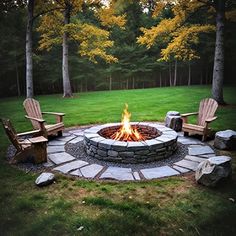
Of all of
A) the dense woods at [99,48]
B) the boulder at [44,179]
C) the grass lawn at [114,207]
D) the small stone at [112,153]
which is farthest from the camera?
the dense woods at [99,48]

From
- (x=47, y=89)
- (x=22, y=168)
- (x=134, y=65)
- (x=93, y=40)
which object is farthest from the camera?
(x=134, y=65)

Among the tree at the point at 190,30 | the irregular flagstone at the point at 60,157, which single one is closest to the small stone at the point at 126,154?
the irregular flagstone at the point at 60,157

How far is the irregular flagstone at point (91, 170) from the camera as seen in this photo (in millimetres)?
4612

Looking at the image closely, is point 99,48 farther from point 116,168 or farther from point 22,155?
point 116,168

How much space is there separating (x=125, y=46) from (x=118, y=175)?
2017cm

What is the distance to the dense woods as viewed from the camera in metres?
Answer: 14.0

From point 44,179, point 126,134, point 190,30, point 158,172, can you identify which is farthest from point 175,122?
point 190,30

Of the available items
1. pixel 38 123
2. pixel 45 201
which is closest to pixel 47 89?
pixel 38 123

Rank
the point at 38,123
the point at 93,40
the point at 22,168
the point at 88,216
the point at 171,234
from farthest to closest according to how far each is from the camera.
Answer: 1. the point at 93,40
2. the point at 38,123
3. the point at 22,168
4. the point at 88,216
5. the point at 171,234

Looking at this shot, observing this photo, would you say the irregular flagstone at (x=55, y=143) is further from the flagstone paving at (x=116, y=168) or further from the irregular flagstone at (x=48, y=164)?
the irregular flagstone at (x=48, y=164)

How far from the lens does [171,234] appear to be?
303 cm

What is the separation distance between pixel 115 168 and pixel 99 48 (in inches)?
476

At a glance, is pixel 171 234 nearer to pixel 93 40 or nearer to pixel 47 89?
pixel 93 40

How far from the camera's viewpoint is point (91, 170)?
4832 mm
